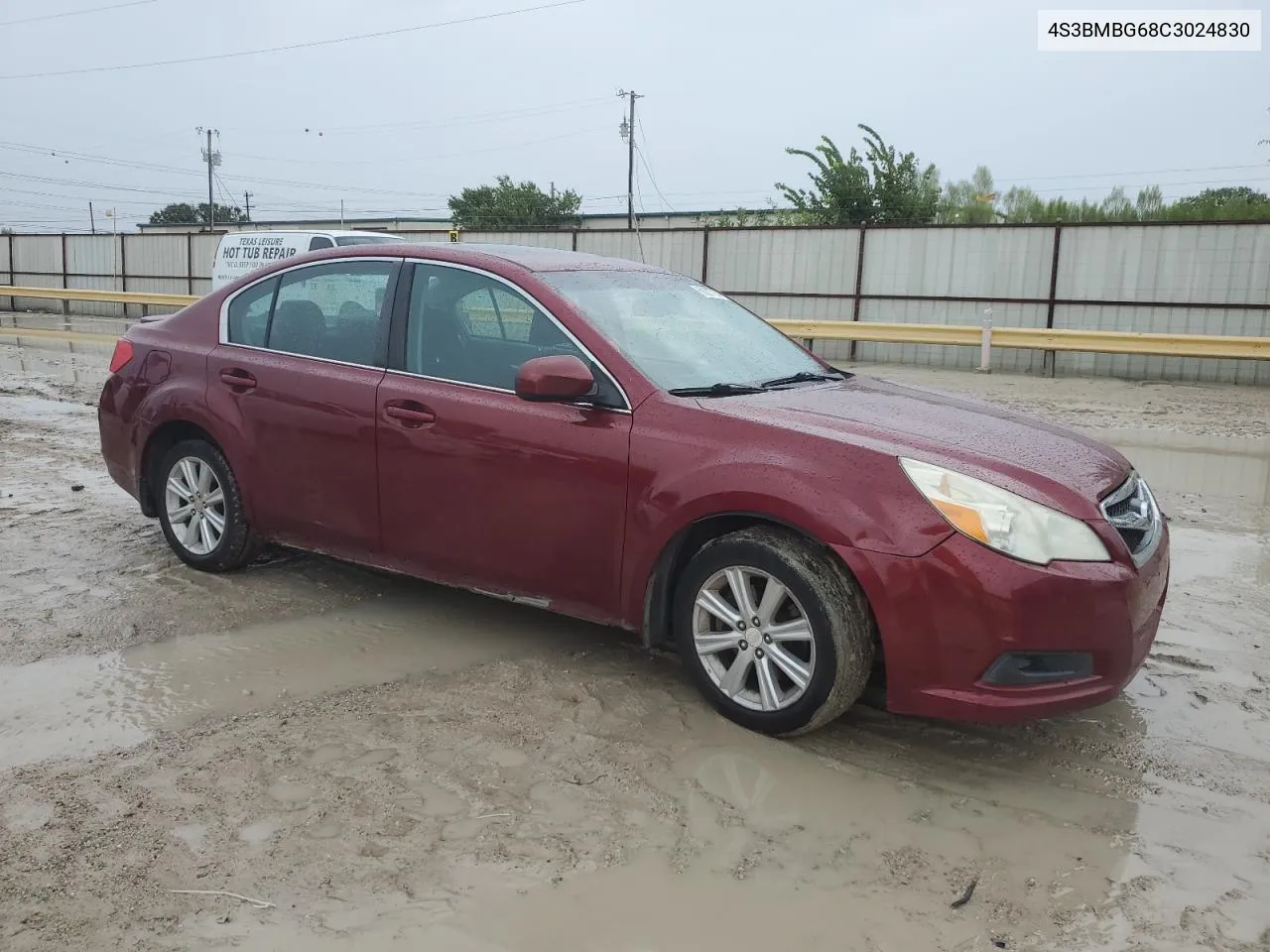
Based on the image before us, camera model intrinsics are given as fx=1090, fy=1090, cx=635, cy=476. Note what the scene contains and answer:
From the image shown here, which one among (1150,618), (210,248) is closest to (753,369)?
(1150,618)

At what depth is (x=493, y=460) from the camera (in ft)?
13.5

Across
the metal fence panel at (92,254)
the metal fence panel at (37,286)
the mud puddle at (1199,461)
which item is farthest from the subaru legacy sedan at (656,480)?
the metal fence panel at (37,286)


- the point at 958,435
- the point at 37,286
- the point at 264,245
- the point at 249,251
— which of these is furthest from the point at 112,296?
the point at 958,435

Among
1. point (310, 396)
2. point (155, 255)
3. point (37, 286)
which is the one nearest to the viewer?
point (310, 396)

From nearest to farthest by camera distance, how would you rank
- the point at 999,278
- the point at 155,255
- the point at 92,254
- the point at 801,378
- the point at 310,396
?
the point at 801,378
the point at 310,396
the point at 999,278
the point at 155,255
the point at 92,254

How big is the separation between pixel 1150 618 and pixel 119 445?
4.76 metres

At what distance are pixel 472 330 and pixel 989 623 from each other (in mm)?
2331

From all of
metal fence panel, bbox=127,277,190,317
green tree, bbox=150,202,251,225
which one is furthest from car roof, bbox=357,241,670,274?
green tree, bbox=150,202,251,225

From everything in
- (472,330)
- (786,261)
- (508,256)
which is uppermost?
(786,261)

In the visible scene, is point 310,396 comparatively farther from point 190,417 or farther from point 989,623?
point 989,623

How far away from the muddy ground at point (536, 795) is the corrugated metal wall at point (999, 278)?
1423 cm

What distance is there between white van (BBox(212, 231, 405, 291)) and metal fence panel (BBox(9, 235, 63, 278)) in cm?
1578

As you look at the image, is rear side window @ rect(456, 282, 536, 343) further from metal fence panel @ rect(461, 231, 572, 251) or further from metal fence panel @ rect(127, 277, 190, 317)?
metal fence panel @ rect(127, 277, 190, 317)

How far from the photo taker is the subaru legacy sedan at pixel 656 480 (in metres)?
3.28
